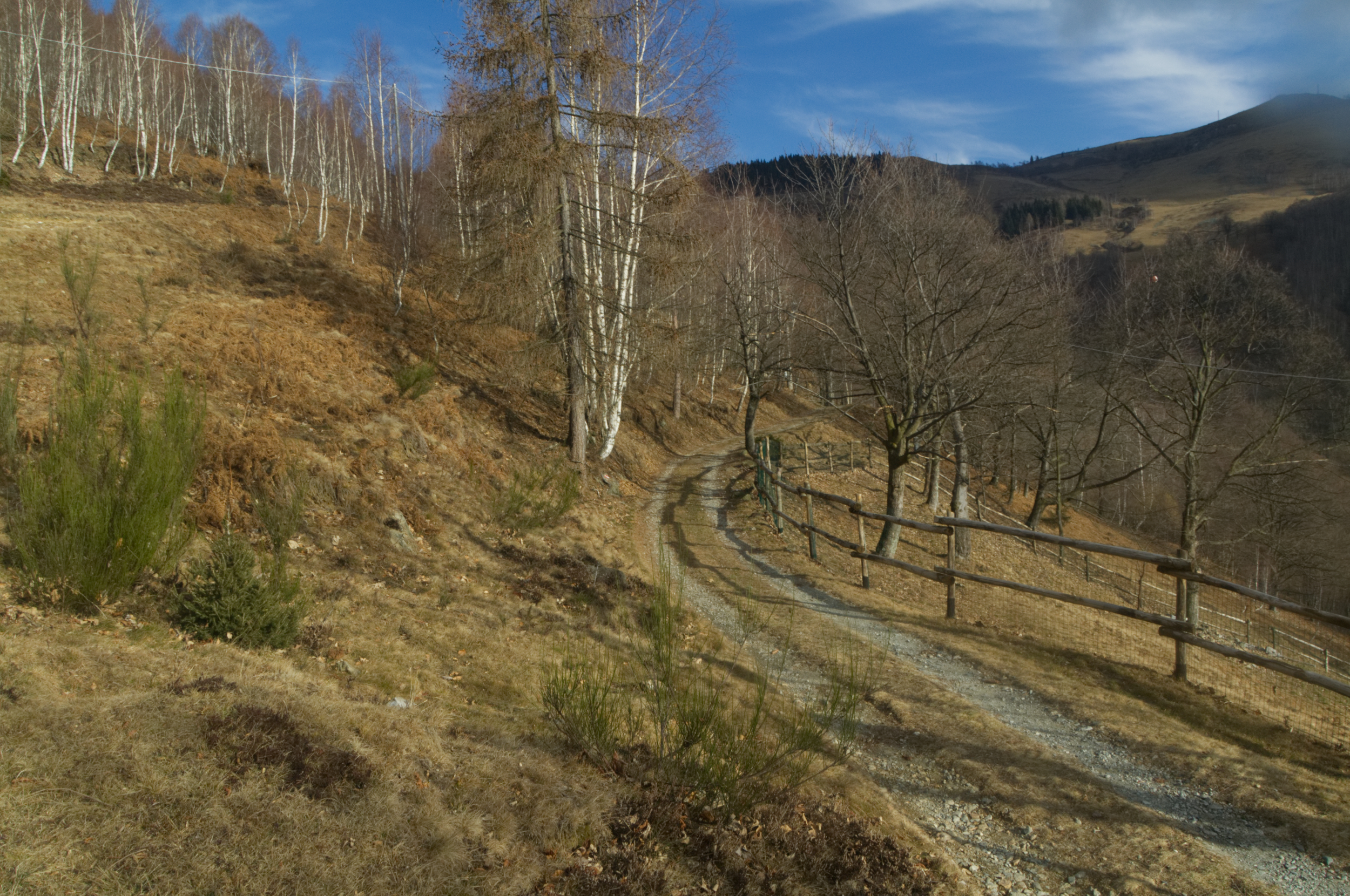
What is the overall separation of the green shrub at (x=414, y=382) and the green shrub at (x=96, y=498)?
801 cm

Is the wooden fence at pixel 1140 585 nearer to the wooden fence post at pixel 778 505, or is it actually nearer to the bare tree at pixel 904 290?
the wooden fence post at pixel 778 505

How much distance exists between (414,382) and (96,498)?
8.77 metres

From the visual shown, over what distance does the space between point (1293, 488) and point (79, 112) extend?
168 ft

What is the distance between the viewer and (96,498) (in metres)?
5.22

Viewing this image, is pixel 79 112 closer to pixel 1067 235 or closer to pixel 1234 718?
pixel 1234 718

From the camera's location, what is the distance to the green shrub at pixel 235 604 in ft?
18.0

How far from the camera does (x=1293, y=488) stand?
22.3 metres

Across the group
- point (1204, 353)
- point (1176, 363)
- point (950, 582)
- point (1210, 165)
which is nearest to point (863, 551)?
point (950, 582)

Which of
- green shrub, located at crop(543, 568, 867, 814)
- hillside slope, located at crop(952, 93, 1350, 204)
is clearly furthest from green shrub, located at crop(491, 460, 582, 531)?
hillside slope, located at crop(952, 93, 1350, 204)

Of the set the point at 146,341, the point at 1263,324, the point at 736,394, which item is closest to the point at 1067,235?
the point at 736,394

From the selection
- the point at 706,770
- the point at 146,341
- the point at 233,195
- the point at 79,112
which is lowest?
the point at 706,770

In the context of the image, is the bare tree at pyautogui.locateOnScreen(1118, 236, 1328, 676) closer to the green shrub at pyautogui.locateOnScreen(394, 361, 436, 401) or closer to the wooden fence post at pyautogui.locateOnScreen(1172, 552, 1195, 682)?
the wooden fence post at pyautogui.locateOnScreen(1172, 552, 1195, 682)

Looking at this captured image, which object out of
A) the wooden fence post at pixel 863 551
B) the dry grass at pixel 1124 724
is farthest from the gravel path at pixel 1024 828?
the wooden fence post at pixel 863 551

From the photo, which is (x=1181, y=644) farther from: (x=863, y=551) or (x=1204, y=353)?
(x=1204, y=353)
